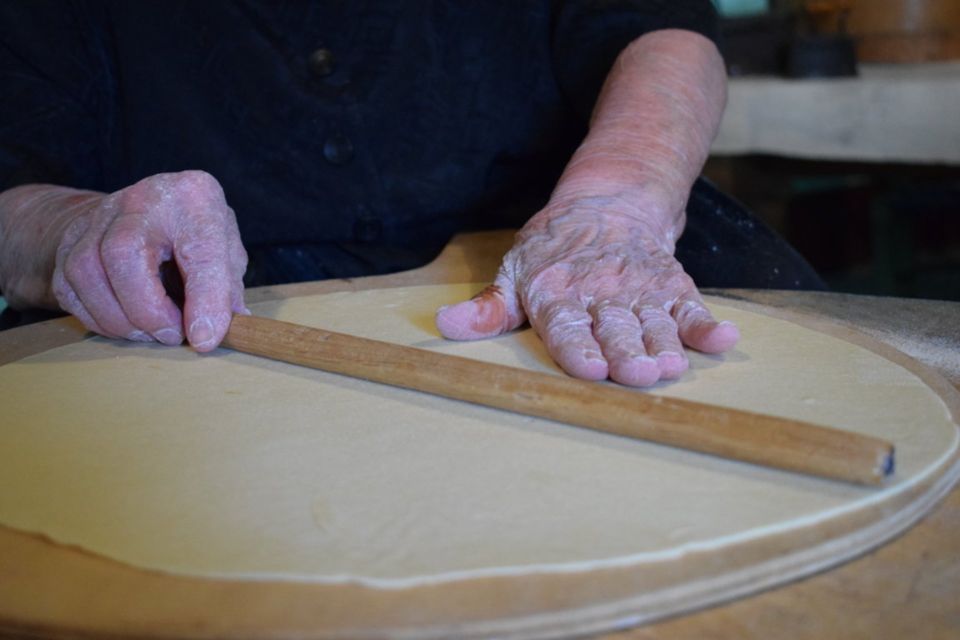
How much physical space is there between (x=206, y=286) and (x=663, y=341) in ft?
1.67

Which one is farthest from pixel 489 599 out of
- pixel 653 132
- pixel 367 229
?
pixel 367 229

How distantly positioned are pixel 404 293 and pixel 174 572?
2.34 ft

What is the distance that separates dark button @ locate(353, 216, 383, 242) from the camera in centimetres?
162

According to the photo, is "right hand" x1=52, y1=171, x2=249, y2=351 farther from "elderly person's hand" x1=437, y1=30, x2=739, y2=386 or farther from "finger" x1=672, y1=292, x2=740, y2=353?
"finger" x1=672, y1=292, x2=740, y2=353

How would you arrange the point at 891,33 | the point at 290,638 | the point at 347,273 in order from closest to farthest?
the point at 290,638 < the point at 347,273 < the point at 891,33

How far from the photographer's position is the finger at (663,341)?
3.15 ft

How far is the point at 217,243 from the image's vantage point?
1157 mm

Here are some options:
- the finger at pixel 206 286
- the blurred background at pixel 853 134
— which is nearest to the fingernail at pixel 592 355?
the finger at pixel 206 286

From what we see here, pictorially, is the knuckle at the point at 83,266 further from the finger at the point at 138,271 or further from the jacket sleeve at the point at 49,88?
the jacket sleeve at the point at 49,88

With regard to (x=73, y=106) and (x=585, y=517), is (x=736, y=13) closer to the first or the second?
(x=73, y=106)

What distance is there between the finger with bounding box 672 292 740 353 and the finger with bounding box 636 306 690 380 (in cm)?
1

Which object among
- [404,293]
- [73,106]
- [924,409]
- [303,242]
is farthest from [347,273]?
[924,409]

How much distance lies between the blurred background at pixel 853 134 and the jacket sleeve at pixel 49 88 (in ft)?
7.59

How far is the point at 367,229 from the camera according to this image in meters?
1.62
